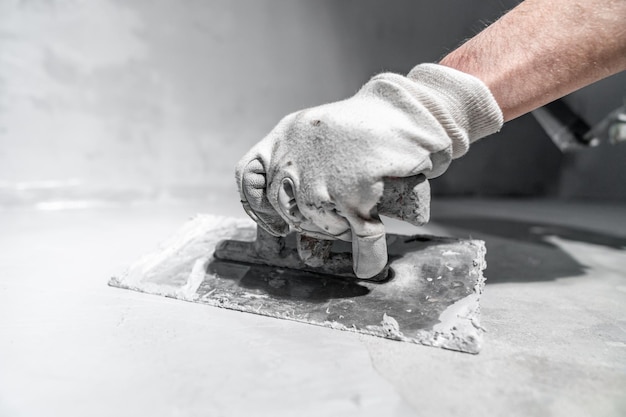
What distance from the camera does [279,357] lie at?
0.80 metres

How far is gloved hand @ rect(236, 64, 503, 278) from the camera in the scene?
82cm

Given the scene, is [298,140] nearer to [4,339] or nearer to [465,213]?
[4,339]

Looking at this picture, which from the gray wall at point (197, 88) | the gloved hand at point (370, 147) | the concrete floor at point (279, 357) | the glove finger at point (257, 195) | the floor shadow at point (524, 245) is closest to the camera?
the concrete floor at point (279, 357)

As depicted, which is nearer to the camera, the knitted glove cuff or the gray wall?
the knitted glove cuff

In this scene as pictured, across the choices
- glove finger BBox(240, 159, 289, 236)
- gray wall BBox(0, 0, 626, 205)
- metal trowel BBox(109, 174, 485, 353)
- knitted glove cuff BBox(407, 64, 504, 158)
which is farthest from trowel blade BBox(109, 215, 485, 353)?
gray wall BBox(0, 0, 626, 205)

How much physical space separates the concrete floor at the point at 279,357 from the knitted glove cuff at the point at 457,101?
1.29 feet

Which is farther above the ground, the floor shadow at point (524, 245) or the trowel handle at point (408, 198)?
the trowel handle at point (408, 198)

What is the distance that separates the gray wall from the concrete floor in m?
0.72

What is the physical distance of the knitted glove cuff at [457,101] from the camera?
0.86 meters

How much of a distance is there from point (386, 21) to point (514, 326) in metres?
1.60

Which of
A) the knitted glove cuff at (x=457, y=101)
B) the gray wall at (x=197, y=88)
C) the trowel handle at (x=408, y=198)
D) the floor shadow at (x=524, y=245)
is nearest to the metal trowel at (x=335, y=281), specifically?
the trowel handle at (x=408, y=198)

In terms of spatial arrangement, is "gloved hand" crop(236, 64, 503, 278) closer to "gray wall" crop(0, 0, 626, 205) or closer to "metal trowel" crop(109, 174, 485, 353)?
"metal trowel" crop(109, 174, 485, 353)

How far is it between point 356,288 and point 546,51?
1.97 ft

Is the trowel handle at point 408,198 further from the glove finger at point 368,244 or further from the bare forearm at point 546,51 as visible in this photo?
the bare forearm at point 546,51
